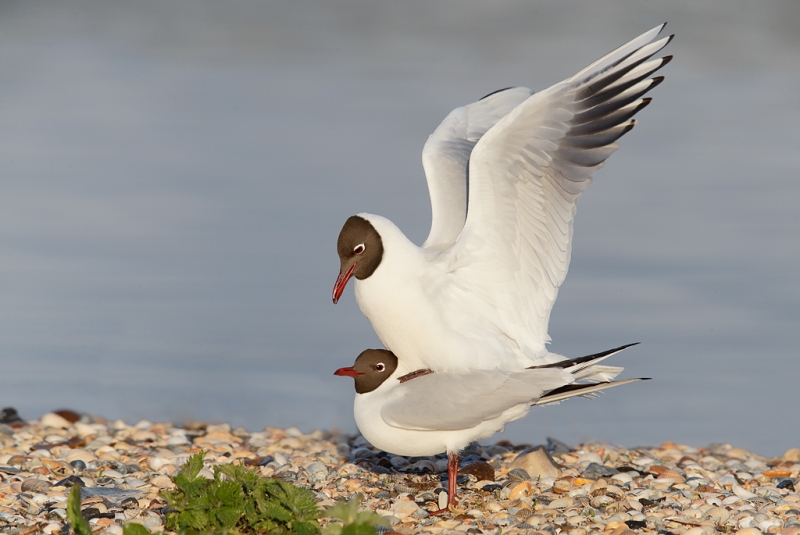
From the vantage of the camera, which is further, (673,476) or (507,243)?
(673,476)

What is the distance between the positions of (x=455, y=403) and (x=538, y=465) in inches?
34.7

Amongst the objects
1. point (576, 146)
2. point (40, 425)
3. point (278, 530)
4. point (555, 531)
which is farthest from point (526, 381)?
point (40, 425)

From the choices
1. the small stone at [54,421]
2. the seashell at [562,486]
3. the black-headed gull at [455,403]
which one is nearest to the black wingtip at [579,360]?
the black-headed gull at [455,403]

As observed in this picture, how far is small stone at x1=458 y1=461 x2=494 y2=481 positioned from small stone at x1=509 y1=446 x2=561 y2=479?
0.15 m

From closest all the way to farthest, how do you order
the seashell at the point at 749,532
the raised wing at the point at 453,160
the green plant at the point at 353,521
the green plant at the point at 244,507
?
the green plant at the point at 353,521 < the green plant at the point at 244,507 < the seashell at the point at 749,532 < the raised wing at the point at 453,160

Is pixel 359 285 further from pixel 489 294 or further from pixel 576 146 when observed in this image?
pixel 576 146

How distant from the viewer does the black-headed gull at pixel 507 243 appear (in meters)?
5.13

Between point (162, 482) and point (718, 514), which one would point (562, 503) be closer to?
point (718, 514)

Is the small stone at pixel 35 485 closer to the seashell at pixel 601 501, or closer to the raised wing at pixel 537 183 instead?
the raised wing at pixel 537 183

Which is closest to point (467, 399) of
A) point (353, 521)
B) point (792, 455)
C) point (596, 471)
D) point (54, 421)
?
point (596, 471)

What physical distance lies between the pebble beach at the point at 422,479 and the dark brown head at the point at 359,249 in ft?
3.92

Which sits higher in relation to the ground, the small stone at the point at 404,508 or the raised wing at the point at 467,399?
the raised wing at the point at 467,399

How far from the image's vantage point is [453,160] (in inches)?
252

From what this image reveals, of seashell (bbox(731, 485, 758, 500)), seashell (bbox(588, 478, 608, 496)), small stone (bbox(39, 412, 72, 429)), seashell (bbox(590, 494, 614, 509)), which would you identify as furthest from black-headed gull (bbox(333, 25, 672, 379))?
small stone (bbox(39, 412, 72, 429))
